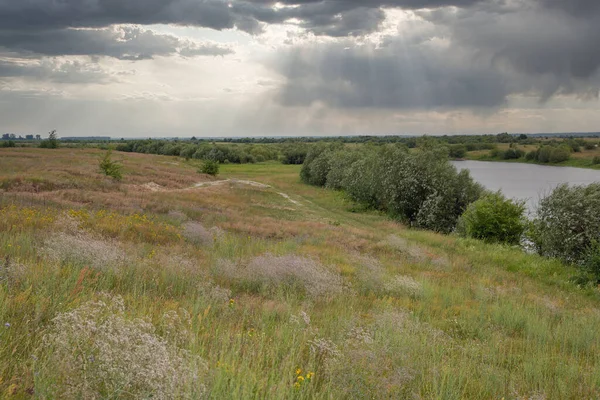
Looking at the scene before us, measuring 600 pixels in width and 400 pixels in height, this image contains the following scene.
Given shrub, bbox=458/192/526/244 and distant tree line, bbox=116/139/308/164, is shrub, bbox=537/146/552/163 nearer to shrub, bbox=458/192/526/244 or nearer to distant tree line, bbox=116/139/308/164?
distant tree line, bbox=116/139/308/164

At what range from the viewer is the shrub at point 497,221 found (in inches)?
1344

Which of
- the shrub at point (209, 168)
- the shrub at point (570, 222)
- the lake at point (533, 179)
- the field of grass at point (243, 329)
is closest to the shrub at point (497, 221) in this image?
the shrub at point (570, 222)

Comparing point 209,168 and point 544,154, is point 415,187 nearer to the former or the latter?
point 209,168

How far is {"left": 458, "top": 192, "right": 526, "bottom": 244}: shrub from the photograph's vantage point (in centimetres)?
3412

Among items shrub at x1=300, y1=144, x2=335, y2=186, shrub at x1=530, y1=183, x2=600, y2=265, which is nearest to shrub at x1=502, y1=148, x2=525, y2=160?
shrub at x1=300, y1=144, x2=335, y2=186

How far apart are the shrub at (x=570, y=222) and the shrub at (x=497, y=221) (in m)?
5.15

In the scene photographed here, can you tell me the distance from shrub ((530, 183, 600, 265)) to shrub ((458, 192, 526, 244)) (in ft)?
16.9

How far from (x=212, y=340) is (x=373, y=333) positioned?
2.19m

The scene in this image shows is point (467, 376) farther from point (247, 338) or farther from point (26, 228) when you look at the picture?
point (26, 228)

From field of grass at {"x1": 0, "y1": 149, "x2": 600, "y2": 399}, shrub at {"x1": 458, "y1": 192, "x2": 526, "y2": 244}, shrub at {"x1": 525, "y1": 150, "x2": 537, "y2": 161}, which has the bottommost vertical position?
shrub at {"x1": 458, "y1": 192, "x2": 526, "y2": 244}

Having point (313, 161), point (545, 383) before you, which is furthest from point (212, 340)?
point (313, 161)

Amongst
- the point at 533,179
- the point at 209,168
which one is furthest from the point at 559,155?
the point at 209,168

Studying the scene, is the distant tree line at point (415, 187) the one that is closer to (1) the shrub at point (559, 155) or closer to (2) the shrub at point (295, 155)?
(2) the shrub at point (295, 155)

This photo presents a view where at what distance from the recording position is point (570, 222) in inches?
1033
